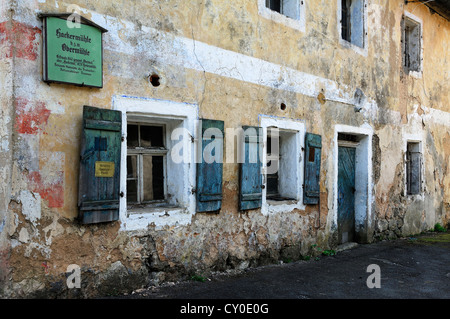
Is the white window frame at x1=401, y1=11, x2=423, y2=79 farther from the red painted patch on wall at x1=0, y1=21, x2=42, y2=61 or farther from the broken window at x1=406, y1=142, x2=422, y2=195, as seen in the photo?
the red painted patch on wall at x1=0, y1=21, x2=42, y2=61

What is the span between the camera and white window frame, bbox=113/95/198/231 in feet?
15.2

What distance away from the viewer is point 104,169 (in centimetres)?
437

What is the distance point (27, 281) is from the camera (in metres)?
3.86

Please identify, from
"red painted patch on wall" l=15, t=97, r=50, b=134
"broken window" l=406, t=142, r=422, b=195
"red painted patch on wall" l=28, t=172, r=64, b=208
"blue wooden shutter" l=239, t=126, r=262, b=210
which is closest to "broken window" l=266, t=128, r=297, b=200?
"blue wooden shutter" l=239, t=126, r=262, b=210

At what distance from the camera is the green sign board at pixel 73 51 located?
13.1 ft

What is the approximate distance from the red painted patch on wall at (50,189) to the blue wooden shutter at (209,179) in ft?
5.46

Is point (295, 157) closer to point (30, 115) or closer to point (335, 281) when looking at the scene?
point (335, 281)

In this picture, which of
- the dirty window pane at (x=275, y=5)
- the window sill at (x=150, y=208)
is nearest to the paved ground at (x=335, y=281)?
the window sill at (x=150, y=208)

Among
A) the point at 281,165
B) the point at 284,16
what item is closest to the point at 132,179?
the point at 281,165

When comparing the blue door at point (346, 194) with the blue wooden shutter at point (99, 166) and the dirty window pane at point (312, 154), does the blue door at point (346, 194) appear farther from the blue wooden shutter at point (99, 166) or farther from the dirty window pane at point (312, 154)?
the blue wooden shutter at point (99, 166)

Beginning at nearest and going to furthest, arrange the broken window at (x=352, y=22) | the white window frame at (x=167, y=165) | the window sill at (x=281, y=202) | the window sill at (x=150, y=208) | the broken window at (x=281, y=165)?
the white window frame at (x=167, y=165) → the window sill at (x=150, y=208) → the window sill at (x=281, y=202) → the broken window at (x=281, y=165) → the broken window at (x=352, y=22)

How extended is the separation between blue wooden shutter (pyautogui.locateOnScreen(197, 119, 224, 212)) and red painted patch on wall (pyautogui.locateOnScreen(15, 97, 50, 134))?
1889 millimetres

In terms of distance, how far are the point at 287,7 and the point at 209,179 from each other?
329cm
